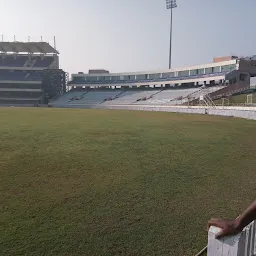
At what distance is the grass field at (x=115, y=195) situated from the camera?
5086 mm

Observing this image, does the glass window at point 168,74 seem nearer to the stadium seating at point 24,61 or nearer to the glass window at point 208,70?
the glass window at point 208,70

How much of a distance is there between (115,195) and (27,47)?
105539 millimetres

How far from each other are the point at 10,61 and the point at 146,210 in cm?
10805

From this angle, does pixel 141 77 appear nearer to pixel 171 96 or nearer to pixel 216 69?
pixel 171 96

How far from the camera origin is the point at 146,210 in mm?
6227

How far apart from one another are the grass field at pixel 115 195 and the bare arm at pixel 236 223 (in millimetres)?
2547

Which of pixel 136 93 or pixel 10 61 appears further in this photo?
pixel 10 61

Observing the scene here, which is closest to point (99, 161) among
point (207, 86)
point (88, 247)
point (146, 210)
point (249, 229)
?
point (146, 210)

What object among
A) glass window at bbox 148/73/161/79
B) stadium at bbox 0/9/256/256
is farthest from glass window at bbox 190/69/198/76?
stadium at bbox 0/9/256/256

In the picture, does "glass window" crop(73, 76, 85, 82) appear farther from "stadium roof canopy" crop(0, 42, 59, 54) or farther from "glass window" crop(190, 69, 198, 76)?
"glass window" crop(190, 69, 198, 76)

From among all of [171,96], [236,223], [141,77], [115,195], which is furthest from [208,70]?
[236,223]

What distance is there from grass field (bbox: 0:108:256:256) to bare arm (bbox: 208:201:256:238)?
2.55m

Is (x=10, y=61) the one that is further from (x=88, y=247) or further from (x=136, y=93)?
(x=88, y=247)

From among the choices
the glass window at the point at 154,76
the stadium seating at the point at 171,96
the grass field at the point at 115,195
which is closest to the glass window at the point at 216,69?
the stadium seating at the point at 171,96
